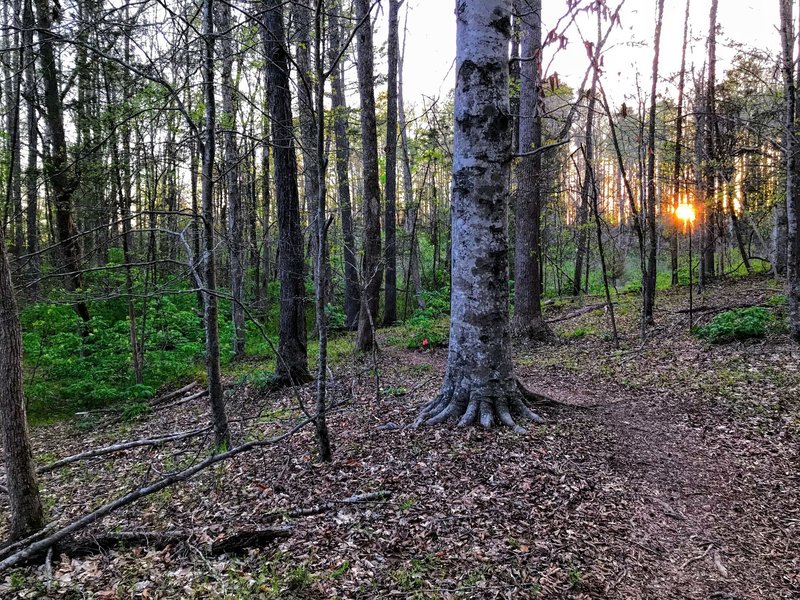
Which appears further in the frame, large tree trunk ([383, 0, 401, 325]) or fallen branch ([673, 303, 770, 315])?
large tree trunk ([383, 0, 401, 325])

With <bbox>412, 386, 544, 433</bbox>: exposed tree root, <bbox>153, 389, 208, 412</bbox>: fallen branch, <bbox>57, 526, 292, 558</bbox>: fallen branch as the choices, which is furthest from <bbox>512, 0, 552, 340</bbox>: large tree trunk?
<bbox>57, 526, 292, 558</bbox>: fallen branch

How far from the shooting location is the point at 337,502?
3.41m

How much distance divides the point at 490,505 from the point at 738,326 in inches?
270

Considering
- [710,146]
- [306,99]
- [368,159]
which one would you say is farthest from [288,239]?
[710,146]

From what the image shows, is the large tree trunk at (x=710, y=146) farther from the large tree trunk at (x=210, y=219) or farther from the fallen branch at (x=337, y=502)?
the large tree trunk at (x=210, y=219)

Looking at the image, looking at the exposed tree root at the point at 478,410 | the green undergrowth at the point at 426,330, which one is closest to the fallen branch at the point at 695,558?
the exposed tree root at the point at 478,410

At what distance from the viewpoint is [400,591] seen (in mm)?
2535

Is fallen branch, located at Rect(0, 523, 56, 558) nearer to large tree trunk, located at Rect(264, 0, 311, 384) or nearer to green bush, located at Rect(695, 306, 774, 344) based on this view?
large tree trunk, located at Rect(264, 0, 311, 384)

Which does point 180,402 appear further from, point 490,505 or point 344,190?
point 344,190

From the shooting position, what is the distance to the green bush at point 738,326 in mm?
7641

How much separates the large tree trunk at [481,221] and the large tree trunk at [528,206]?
195 inches

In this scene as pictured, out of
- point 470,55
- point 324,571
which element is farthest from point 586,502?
point 470,55

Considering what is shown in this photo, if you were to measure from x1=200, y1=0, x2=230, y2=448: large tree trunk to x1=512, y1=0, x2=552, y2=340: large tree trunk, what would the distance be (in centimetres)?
673

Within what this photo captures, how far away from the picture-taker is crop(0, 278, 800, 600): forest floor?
8.69ft
